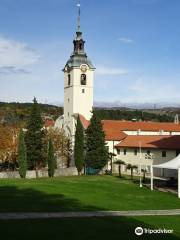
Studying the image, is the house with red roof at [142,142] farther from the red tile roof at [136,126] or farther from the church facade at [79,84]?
the church facade at [79,84]

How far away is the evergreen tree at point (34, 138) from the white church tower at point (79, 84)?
38.5 ft

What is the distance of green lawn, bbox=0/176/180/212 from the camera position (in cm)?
3027

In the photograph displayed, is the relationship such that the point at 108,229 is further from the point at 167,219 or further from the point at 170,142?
the point at 170,142

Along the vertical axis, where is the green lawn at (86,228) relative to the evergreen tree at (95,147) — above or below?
below

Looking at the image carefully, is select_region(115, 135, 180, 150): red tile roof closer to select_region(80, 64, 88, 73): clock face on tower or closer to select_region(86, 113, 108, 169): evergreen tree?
select_region(86, 113, 108, 169): evergreen tree

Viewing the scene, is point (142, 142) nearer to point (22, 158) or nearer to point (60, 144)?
point (60, 144)

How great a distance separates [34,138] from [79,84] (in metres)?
15.6

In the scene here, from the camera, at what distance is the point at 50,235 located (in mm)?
20531

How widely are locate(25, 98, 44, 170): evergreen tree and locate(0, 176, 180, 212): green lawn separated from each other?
1654 cm

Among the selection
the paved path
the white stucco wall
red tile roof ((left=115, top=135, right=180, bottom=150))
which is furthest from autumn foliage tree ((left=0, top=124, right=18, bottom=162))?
the paved path

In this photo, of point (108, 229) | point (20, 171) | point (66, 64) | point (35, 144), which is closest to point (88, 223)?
point (108, 229)

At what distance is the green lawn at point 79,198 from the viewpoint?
1192 inches

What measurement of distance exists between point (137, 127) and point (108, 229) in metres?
56.4

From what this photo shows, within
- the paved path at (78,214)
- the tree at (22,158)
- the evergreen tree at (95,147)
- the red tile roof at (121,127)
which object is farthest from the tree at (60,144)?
the paved path at (78,214)
